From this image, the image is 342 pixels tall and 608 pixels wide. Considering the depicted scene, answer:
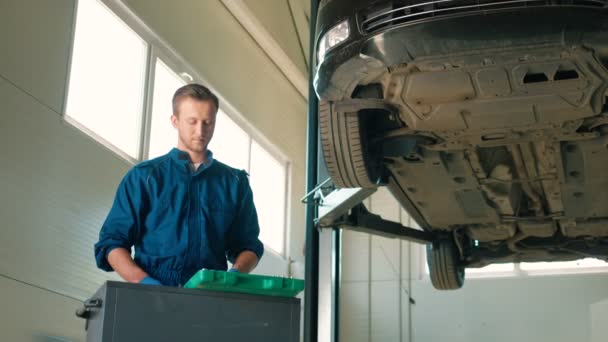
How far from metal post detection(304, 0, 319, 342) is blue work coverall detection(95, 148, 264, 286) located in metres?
2.27

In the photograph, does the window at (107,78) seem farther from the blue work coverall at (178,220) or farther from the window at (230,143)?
the blue work coverall at (178,220)

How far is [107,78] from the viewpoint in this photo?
7727mm

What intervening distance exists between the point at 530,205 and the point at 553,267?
6.92 metres

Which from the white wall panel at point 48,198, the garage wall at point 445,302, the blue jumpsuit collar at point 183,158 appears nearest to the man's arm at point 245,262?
the blue jumpsuit collar at point 183,158

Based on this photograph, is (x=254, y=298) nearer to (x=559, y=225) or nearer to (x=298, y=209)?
(x=559, y=225)

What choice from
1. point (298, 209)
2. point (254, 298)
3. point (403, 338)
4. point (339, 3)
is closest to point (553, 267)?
Answer: point (403, 338)

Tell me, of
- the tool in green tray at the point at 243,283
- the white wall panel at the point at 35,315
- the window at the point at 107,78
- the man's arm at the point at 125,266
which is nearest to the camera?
the tool in green tray at the point at 243,283

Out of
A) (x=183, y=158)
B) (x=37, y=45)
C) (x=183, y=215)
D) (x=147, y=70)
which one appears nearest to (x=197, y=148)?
(x=183, y=158)

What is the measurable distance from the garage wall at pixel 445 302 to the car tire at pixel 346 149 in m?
7.60

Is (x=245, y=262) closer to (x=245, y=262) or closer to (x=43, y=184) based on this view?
(x=245, y=262)

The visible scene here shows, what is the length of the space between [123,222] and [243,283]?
70cm

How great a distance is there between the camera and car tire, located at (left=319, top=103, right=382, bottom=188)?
4586mm

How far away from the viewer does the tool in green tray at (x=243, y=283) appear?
10.4 feet

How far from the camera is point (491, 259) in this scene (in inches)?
251
